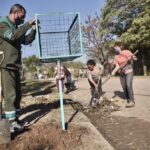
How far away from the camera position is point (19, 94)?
718cm

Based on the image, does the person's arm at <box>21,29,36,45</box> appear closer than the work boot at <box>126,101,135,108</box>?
Yes

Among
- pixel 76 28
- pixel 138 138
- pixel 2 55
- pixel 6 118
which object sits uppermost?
pixel 76 28

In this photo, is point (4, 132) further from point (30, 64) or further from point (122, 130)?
point (30, 64)

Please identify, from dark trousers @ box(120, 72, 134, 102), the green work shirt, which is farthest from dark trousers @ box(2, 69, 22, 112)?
dark trousers @ box(120, 72, 134, 102)

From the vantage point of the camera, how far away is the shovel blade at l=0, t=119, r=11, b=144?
20.3 ft

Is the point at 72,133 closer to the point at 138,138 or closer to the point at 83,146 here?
the point at 83,146

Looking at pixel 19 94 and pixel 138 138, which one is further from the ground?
pixel 19 94

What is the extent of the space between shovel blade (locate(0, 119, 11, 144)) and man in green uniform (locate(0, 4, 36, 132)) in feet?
1.56

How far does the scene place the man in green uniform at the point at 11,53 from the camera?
666 centimetres

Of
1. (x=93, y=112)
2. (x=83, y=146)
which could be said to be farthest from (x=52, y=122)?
(x=93, y=112)

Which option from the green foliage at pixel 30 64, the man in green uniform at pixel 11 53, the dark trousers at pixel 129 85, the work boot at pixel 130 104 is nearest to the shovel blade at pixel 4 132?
the man in green uniform at pixel 11 53

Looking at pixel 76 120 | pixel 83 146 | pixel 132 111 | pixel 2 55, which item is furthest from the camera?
pixel 132 111

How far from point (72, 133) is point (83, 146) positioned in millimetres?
660

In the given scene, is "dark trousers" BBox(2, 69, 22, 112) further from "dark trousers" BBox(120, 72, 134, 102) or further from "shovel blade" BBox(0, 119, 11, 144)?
"dark trousers" BBox(120, 72, 134, 102)
